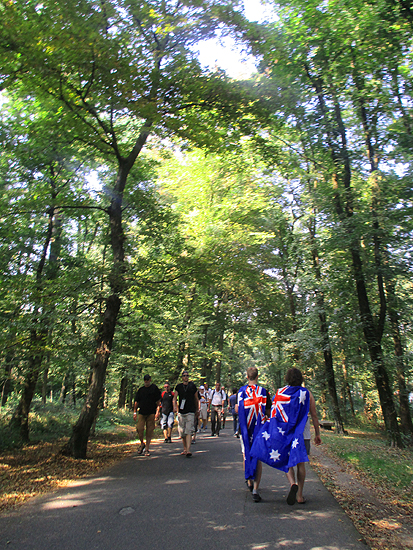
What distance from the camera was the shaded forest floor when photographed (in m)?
4.05

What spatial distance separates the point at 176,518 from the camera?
4.40 meters

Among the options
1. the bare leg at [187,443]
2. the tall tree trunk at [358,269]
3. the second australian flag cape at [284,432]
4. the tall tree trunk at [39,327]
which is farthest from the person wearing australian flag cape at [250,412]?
the tall tree trunk at [358,269]

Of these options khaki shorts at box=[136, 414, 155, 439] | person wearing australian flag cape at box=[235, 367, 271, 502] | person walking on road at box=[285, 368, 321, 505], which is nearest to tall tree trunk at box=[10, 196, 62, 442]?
khaki shorts at box=[136, 414, 155, 439]

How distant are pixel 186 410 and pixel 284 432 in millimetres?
4453

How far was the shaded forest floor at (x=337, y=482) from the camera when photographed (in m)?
4.05

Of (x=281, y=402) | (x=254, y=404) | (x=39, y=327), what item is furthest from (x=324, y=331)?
(x=39, y=327)

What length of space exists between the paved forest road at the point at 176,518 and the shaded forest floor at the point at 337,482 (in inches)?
9.0

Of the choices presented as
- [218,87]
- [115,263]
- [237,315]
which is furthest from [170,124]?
[237,315]

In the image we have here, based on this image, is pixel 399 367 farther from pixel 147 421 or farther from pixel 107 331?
pixel 107 331

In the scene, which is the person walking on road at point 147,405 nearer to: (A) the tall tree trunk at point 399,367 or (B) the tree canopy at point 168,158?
(B) the tree canopy at point 168,158

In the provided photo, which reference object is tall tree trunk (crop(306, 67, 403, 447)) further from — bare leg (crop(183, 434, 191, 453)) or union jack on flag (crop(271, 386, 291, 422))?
union jack on flag (crop(271, 386, 291, 422))

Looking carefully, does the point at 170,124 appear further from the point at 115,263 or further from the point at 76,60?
the point at 115,263

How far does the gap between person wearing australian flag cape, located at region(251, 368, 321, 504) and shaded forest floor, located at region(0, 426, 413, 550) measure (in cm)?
80

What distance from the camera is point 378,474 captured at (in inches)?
275
